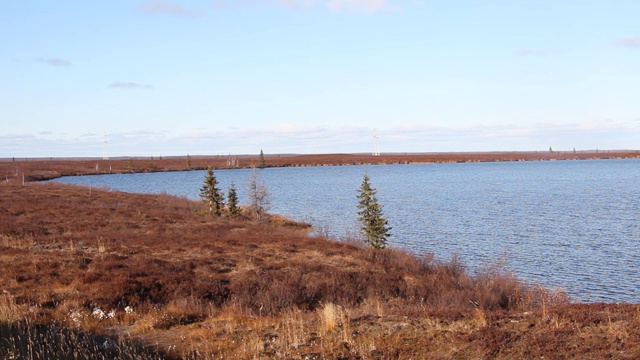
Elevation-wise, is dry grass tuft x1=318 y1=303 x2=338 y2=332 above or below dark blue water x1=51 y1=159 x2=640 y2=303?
above

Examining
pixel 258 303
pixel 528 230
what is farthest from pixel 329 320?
pixel 528 230

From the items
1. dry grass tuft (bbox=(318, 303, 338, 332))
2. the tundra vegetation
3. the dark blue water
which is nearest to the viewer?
the tundra vegetation

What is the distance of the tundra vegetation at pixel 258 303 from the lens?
10312 mm

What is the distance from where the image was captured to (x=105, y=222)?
118ft

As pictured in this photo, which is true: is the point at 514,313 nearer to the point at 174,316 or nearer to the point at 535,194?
the point at 174,316

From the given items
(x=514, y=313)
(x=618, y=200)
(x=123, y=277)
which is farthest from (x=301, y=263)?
(x=618, y=200)

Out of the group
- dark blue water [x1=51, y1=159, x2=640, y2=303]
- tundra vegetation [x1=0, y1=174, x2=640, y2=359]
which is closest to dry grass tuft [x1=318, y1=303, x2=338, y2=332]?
tundra vegetation [x1=0, y1=174, x2=640, y2=359]

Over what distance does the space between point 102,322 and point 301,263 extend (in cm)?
1132

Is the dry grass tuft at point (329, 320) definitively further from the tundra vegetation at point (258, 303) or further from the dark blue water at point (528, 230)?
the dark blue water at point (528, 230)

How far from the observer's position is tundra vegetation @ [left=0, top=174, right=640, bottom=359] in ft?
33.8

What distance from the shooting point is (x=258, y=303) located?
16641 mm

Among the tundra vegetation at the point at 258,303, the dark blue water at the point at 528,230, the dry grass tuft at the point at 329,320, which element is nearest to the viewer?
the tundra vegetation at the point at 258,303

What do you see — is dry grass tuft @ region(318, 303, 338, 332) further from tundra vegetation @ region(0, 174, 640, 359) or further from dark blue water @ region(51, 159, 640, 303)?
dark blue water @ region(51, 159, 640, 303)

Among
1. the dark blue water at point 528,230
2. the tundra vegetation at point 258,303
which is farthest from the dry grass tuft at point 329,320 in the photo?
the dark blue water at point 528,230
